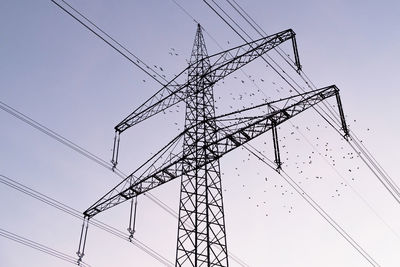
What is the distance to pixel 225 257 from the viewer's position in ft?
48.0

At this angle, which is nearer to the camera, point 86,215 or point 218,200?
point 218,200

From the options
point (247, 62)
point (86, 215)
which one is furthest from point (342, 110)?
point (86, 215)

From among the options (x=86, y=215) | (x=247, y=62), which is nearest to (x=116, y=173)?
(x=86, y=215)

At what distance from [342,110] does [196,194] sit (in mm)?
6611

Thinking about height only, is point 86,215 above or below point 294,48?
below

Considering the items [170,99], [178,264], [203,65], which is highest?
[203,65]

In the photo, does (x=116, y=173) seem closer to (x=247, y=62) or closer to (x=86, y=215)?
(x=86, y=215)

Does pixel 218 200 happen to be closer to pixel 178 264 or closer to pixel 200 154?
pixel 200 154

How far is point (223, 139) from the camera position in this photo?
15.5 meters

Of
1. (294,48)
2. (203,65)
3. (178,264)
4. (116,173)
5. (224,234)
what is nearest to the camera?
(178,264)

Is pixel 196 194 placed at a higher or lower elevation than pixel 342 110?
lower

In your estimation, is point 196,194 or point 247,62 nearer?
point 196,194

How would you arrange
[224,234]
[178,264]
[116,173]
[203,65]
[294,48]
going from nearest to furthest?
[178,264] → [224,234] → [294,48] → [116,173] → [203,65]

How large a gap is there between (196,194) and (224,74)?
21.0 ft
